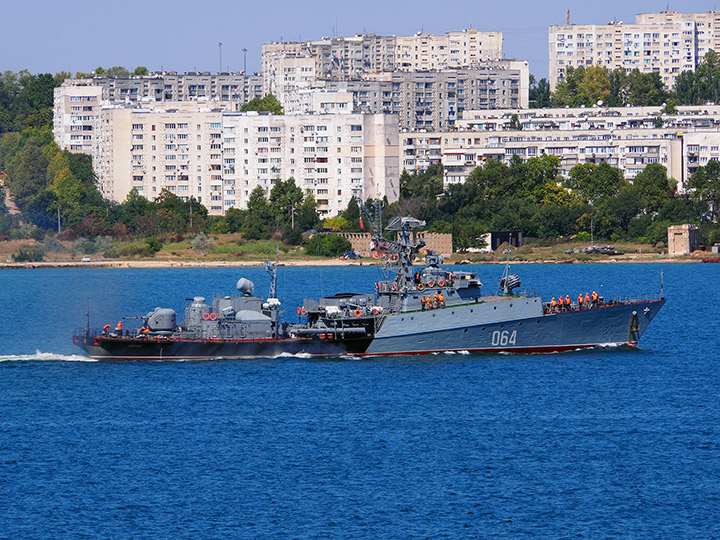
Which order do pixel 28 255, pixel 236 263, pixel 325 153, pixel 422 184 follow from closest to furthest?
pixel 236 263 < pixel 28 255 < pixel 325 153 < pixel 422 184

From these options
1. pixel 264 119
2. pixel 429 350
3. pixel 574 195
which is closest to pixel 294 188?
pixel 264 119

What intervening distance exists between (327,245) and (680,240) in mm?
43514

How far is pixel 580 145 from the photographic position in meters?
180

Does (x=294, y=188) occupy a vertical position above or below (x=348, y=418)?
above

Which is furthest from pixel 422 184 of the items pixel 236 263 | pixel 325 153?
pixel 236 263

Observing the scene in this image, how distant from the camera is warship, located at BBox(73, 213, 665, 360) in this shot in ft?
211

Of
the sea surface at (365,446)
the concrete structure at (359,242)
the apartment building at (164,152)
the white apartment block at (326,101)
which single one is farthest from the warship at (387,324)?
the apartment building at (164,152)

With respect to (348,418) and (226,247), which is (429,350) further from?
(226,247)

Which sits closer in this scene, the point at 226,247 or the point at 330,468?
the point at 330,468

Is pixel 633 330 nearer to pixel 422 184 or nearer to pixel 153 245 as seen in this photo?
pixel 153 245

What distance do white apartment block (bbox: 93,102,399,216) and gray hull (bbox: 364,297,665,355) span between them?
313 ft

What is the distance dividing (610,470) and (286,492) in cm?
1162

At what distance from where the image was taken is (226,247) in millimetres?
158000

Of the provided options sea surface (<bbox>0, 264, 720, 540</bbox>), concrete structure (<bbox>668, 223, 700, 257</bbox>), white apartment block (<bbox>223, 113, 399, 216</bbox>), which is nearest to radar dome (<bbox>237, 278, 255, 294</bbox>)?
sea surface (<bbox>0, 264, 720, 540</bbox>)
